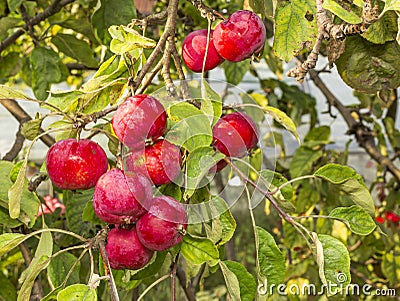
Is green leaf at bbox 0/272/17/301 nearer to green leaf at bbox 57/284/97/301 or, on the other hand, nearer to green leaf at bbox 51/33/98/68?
green leaf at bbox 51/33/98/68

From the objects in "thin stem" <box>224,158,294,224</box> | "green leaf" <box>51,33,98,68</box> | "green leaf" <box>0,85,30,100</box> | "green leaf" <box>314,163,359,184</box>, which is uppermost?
"green leaf" <box>0,85,30,100</box>

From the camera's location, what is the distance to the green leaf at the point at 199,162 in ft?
1.80

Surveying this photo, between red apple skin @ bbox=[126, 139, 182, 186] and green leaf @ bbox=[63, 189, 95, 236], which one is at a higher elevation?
red apple skin @ bbox=[126, 139, 182, 186]

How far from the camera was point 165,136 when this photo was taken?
1.86ft

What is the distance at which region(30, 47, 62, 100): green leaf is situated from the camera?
3.95 feet

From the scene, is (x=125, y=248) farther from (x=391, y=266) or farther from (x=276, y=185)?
(x=391, y=266)

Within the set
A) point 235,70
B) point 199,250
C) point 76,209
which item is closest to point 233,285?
point 199,250

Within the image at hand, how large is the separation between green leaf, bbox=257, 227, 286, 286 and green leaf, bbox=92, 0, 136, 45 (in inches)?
17.5

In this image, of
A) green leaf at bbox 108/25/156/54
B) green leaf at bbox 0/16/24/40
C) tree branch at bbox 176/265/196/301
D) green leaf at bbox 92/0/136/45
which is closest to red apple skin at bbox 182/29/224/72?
green leaf at bbox 108/25/156/54

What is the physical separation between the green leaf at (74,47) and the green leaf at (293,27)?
69 cm

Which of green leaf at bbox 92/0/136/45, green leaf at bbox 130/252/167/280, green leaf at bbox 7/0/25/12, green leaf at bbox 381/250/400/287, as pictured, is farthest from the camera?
green leaf at bbox 381/250/400/287

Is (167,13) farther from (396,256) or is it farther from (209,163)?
(396,256)

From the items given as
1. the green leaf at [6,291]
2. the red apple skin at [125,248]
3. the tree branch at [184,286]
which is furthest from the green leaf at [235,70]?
the red apple skin at [125,248]

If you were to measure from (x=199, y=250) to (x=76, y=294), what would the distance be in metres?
0.14
